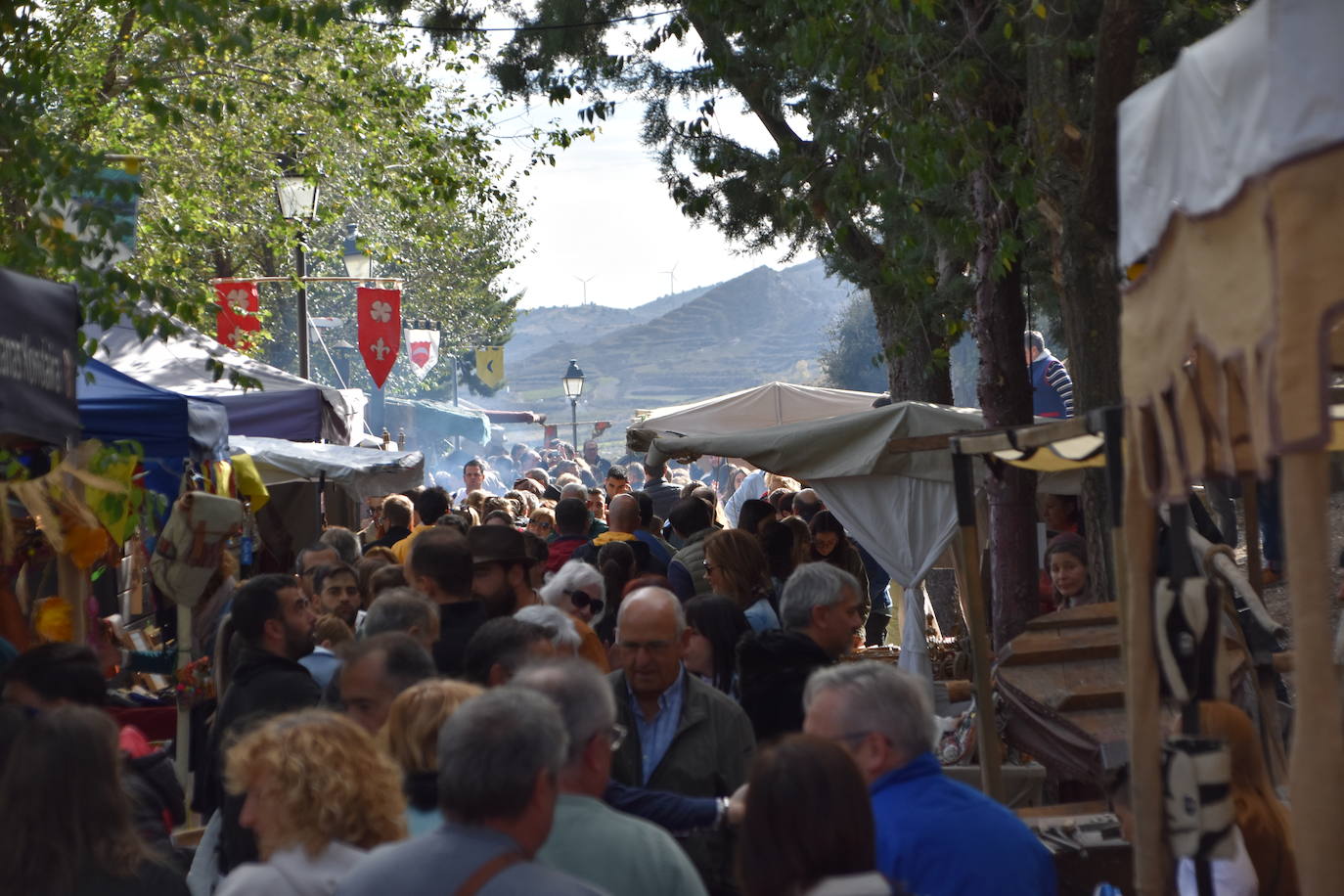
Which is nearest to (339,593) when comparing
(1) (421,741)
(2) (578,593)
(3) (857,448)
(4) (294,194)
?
(2) (578,593)

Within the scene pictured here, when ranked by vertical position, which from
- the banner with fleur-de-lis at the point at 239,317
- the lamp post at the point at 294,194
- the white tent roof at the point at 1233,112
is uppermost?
the lamp post at the point at 294,194

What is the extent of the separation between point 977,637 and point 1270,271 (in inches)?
144

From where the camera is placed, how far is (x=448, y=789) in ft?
9.93

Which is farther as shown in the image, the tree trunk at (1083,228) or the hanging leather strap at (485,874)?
the tree trunk at (1083,228)

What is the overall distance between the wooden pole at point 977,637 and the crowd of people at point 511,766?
0.46 meters

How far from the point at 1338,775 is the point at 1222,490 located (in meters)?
7.39

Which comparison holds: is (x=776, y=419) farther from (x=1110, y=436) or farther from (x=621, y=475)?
(x=1110, y=436)

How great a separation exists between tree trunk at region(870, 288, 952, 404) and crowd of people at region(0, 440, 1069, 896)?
6.49 metres

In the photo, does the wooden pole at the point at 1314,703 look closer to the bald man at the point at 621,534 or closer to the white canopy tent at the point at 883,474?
the white canopy tent at the point at 883,474

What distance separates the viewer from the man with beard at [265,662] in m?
5.43

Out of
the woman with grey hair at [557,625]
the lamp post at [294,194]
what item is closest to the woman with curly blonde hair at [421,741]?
the woman with grey hair at [557,625]

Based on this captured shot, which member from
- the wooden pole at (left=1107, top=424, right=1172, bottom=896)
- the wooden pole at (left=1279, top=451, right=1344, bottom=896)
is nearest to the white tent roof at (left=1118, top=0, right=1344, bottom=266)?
the wooden pole at (left=1279, top=451, right=1344, bottom=896)

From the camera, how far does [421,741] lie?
383cm

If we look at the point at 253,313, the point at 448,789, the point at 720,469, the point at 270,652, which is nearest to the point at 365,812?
the point at 448,789
